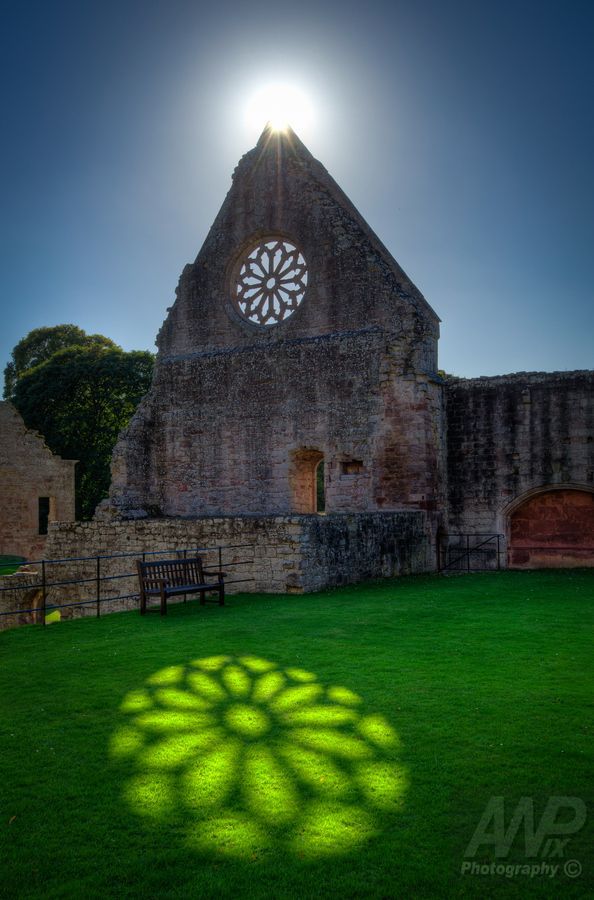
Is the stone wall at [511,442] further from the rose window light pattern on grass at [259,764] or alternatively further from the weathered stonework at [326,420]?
the rose window light pattern on grass at [259,764]

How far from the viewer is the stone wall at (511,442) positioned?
1595cm

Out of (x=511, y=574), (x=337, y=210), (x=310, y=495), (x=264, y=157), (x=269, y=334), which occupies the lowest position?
(x=511, y=574)

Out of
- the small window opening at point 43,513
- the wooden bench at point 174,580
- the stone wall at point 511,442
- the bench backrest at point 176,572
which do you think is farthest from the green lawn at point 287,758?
the small window opening at point 43,513

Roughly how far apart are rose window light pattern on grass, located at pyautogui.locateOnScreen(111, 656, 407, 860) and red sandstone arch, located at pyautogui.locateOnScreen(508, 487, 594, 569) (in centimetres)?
1145

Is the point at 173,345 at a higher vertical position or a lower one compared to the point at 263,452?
higher

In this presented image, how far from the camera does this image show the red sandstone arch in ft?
53.3

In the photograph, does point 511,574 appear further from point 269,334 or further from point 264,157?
point 264,157

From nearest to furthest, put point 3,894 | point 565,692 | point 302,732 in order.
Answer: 1. point 3,894
2. point 302,732
3. point 565,692

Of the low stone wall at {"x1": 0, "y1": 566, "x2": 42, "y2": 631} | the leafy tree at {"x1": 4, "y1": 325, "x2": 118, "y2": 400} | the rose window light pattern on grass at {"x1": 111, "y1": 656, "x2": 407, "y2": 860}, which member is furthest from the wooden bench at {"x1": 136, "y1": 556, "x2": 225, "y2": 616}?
the leafy tree at {"x1": 4, "y1": 325, "x2": 118, "y2": 400}

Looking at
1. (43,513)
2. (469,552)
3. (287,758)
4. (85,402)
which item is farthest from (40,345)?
(287,758)

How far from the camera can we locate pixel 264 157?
1981cm

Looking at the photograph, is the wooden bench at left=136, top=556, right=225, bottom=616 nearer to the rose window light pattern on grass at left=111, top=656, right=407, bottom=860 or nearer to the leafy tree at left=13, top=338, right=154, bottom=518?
the rose window light pattern on grass at left=111, top=656, right=407, bottom=860

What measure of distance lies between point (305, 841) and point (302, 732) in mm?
1528

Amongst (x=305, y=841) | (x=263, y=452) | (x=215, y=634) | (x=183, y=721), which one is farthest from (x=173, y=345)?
(x=305, y=841)
